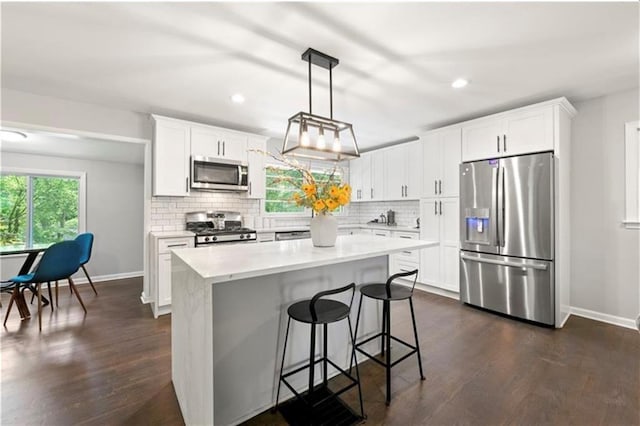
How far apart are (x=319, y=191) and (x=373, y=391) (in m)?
1.47

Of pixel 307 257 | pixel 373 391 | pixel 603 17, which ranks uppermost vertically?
pixel 603 17

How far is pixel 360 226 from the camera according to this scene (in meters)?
5.80

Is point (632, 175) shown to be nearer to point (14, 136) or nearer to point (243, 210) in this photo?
point (243, 210)

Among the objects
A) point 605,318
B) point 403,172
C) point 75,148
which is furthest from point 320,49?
point 75,148

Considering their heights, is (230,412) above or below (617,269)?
below

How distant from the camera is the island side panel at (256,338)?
1673mm

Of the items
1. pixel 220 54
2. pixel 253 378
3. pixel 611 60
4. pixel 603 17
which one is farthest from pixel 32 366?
pixel 611 60

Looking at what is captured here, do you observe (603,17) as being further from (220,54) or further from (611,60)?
(220,54)

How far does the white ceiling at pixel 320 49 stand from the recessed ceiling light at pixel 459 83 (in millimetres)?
57

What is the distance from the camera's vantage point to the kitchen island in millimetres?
1407

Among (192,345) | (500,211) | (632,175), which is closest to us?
(192,345)

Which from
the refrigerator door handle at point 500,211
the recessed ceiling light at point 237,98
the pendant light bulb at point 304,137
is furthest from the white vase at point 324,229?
the refrigerator door handle at point 500,211

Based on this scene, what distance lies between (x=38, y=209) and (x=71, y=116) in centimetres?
295

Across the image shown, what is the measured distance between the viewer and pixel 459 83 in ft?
9.39
